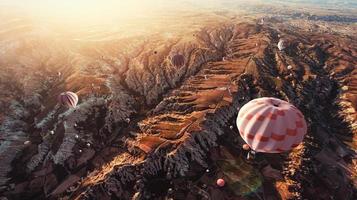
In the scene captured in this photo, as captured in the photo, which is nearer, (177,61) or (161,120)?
(161,120)

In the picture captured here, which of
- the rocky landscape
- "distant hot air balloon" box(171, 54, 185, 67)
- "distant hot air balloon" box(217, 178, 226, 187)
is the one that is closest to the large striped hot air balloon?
"distant hot air balloon" box(217, 178, 226, 187)

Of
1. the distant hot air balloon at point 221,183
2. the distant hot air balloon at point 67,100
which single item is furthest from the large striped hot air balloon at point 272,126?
the distant hot air balloon at point 67,100

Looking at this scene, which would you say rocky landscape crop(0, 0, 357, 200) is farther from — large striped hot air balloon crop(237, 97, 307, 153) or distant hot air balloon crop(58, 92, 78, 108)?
large striped hot air balloon crop(237, 97, 307, 153)

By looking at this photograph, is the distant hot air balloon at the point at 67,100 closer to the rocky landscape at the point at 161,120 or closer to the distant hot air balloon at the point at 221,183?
the rocky landscape at the point at 161,120

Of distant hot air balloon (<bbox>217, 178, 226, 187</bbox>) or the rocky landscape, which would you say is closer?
distant hot air balloon (<bbox>217, 178, 226, 187</bbox>)

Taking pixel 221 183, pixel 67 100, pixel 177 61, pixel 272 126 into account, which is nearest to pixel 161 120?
pixel 67 100

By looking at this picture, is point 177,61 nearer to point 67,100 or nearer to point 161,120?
point 161,120
